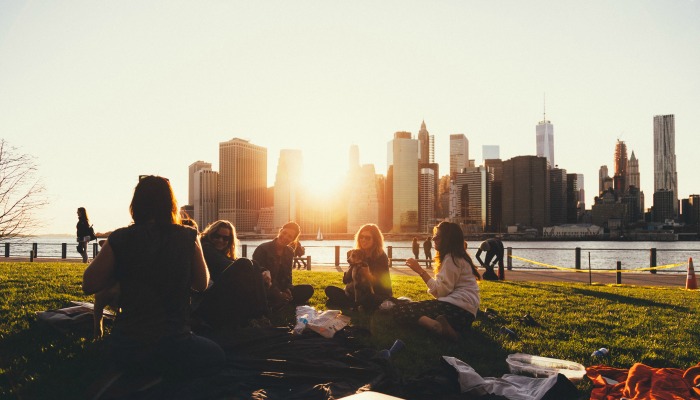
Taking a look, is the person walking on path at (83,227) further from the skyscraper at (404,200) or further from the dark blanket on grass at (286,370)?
the skyscraper at (404,200)

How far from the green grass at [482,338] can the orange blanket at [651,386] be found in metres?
0.28

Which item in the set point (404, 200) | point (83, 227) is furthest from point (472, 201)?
point (83, 227)

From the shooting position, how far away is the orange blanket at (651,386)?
3.52 m

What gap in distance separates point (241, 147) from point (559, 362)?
186m

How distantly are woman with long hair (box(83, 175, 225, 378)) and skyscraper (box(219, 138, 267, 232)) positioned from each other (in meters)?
178

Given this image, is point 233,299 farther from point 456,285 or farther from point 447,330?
point 456,285

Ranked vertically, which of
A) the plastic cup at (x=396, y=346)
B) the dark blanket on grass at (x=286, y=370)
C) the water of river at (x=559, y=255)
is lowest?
the water of river at (x=559, y=255)

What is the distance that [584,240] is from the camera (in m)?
140

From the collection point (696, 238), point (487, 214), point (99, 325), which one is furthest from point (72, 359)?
point (696, 238)

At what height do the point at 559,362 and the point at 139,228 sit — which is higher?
the point at 139,228

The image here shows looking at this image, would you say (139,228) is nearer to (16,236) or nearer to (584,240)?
(16,236)

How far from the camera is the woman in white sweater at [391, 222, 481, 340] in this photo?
19.0 ft

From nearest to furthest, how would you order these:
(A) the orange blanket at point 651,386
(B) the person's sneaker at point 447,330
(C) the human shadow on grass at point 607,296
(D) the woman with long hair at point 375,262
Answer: (A) the orange blanket at point 651,386, (B) the person's sneaker at point 447,330, (D) the woman with long hair at point 375,262, (C) the human shadow on grass at point 607,296

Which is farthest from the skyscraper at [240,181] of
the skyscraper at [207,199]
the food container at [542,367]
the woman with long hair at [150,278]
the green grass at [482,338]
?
the woman with long hair at [150,278]
